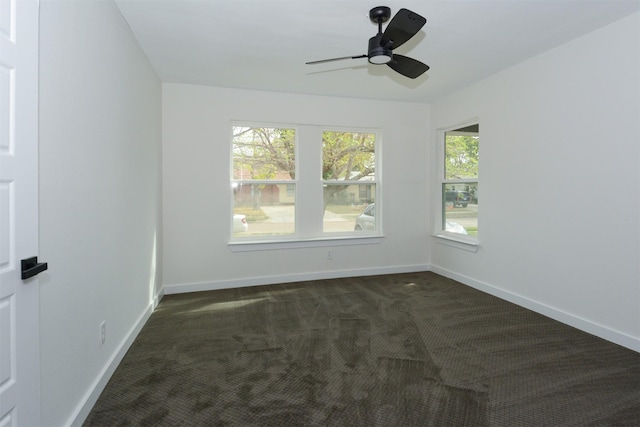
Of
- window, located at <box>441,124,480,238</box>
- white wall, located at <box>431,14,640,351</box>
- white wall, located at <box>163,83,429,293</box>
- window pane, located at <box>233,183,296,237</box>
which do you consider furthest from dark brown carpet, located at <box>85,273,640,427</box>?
window, located at <box>441,124,480,238</box>

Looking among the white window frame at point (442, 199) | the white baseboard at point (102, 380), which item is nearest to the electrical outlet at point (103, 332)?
the white baseboard at point (102, 380)

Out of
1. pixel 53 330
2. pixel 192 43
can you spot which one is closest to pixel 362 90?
pixel 192 43

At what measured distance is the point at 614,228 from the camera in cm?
270

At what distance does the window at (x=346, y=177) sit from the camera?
472 cm

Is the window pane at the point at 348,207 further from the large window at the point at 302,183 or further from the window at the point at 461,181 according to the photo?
the window at the point at 461,181

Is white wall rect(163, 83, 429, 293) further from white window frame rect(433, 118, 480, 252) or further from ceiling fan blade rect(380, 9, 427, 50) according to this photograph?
ceiling fan blade rect(380, 9, 427, 50)

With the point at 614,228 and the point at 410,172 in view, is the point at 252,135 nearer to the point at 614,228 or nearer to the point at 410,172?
the point at 410,172

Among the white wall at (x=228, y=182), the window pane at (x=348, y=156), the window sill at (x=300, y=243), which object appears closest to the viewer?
the white wall at (x=228, y=182)

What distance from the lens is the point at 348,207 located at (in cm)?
484

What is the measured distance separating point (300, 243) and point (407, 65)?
104 inches

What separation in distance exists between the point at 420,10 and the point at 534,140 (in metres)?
1.83

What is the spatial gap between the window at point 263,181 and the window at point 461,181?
220cm

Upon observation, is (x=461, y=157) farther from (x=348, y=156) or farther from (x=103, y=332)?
(x=103, y=332)

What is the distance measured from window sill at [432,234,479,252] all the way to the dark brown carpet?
79 cm
